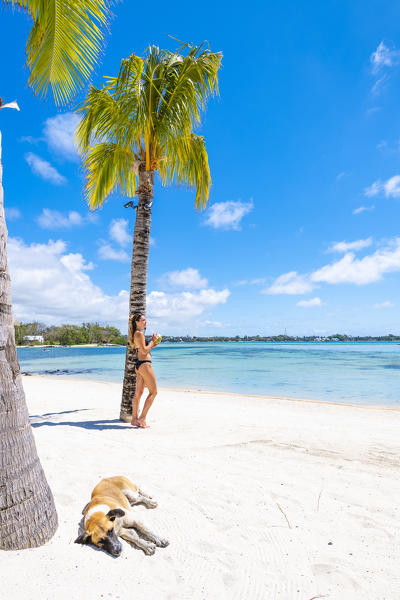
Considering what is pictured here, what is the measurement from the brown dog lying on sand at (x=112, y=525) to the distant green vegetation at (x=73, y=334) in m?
130

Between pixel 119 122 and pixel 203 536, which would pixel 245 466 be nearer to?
pixel 203 536

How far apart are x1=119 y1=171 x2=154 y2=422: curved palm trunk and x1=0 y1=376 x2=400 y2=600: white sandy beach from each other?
3.66 ft

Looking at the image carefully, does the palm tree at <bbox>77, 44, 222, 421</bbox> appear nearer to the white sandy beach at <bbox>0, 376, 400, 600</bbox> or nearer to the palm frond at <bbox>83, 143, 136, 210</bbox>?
the palm frond at <bbox>83, 143, 136, 210</bbox>

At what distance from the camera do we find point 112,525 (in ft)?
7.60

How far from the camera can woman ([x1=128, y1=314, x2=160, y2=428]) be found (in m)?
6.31

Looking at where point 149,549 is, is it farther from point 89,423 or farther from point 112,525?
point 89,423

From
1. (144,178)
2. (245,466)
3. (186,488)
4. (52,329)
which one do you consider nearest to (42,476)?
(186,488)

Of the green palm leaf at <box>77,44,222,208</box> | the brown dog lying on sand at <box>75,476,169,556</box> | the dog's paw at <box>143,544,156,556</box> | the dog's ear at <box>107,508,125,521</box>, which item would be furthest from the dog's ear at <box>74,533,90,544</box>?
the green palm leaf at <box>77,44,222,208</box>

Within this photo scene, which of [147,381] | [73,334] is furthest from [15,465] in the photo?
[73,334]

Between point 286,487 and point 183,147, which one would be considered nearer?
point 286,487

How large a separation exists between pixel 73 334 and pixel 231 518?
130615mm

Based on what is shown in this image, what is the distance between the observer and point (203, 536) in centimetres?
258

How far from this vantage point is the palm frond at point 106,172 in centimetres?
796

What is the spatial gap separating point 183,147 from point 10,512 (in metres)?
7.13
